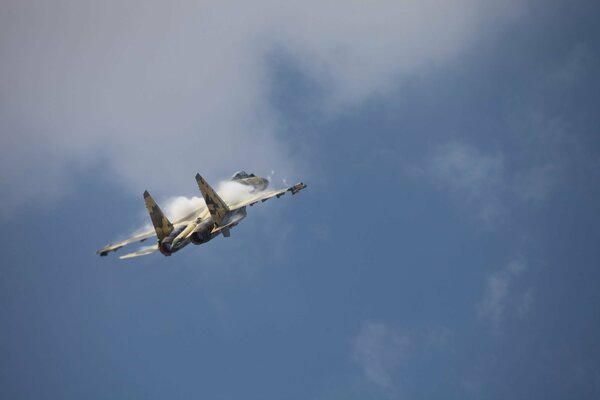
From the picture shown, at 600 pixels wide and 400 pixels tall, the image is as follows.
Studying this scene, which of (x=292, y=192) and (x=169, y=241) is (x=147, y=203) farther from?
(x=292, y=192)

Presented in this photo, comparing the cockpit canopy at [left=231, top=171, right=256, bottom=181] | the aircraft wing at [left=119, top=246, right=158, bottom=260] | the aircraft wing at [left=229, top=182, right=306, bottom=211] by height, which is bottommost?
the aircraft wing at [left=119, top=246, right=158, bottom=260]

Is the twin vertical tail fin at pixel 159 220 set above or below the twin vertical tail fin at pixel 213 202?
below

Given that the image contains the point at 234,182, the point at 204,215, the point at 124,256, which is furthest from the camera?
the point at 234,182

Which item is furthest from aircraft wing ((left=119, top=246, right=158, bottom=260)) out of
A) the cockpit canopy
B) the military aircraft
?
the cockpit canopy

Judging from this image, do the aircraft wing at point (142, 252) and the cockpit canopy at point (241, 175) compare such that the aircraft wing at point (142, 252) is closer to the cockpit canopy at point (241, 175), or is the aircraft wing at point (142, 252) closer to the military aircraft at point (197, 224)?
the military aircraft at point (197, 224)

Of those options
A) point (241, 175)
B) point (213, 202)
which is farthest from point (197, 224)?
point (241, 175)

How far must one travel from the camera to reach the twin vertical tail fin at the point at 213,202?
269ft

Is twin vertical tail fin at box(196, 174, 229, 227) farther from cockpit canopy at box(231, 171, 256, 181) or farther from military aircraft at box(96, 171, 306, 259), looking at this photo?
cockpit canopy at box(231, 171, 256, 181)

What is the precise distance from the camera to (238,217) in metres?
85.4

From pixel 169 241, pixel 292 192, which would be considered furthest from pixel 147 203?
pixel 292 192

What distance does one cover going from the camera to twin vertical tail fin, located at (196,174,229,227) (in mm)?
81875

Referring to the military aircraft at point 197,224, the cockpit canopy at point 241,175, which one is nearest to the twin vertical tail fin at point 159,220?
the military aircraft at point 197,224

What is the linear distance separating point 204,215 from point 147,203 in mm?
6664

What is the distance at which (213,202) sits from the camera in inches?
3250
